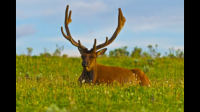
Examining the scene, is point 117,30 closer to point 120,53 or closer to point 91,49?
point 91,49

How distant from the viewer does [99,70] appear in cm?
1038

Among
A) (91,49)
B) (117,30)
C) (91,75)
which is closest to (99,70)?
(91,75)

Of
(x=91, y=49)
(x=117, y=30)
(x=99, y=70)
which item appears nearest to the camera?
(x=91, y=49)

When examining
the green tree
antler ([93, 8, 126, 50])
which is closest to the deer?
antler ([93, 8, 126, 50])

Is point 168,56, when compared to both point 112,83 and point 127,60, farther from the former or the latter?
point 112,83

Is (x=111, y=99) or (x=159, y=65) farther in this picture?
(x=159, y=65)

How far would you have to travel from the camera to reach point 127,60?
20125mm

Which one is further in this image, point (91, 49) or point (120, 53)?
point (120, 53)

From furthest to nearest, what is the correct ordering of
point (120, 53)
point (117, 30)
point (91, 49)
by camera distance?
point (120, 53) → point (117, 30) → point (91, 49)

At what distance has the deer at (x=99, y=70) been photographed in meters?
9.53

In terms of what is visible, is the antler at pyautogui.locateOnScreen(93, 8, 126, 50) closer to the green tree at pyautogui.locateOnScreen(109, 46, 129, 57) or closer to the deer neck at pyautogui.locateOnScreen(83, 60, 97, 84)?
the deer neck at pyautogui.locateOnScreen(83, 60, 97, 84)
